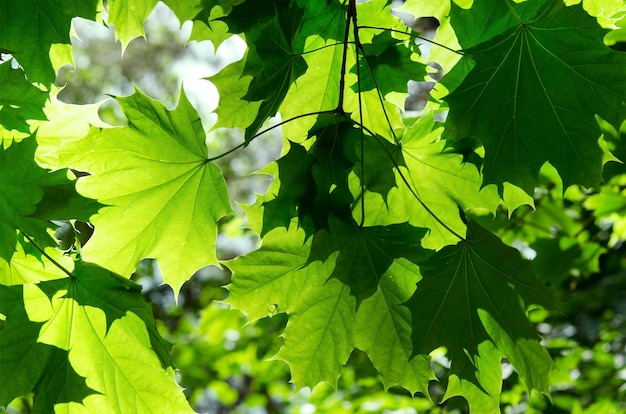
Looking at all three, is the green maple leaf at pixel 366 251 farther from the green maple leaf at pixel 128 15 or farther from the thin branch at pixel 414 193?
the green maple leaf at pixel 128 15

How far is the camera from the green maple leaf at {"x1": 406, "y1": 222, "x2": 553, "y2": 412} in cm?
130

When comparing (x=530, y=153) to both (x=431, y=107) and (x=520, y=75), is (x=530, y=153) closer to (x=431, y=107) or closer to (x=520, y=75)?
(x=520, y=75)

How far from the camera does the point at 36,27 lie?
1.45m

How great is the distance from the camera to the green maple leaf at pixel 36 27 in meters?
1.43

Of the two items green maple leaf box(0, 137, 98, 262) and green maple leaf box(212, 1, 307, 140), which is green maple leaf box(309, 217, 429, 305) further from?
green maple leaf box(0, 137, 98, 262)

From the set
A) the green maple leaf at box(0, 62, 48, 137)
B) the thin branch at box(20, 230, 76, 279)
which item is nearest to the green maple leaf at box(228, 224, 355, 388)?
the thin branch at box(20, 230, 76, 279)

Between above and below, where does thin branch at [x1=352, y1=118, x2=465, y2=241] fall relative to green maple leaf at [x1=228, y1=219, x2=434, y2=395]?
above

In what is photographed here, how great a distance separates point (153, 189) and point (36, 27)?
1.42ft

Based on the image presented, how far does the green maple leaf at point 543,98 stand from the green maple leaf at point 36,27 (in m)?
0.82

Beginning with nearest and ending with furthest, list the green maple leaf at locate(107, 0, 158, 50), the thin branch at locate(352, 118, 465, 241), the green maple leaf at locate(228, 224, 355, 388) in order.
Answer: the thin branch at locate(352, 118, 465, 241)
the green maple leaf at locate(228, 224, 355, 388)
the green maple leaf at locate(107, 0, 158, 50)

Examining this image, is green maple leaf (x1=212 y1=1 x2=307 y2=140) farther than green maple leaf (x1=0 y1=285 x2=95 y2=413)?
No

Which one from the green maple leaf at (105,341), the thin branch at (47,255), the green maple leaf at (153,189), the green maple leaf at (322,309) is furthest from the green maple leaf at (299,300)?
the thin branch at (47,255)

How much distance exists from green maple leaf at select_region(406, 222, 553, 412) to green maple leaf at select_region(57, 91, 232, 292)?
18.0 inches

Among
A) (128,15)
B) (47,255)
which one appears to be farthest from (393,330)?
(128,15)
